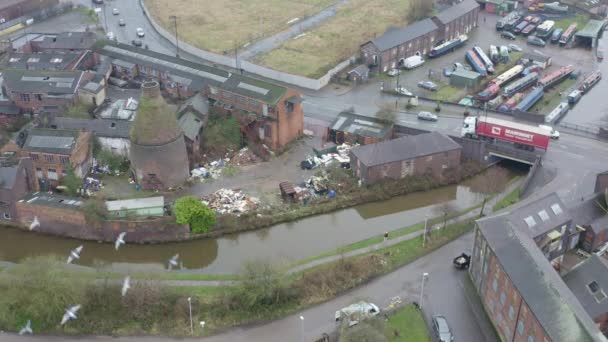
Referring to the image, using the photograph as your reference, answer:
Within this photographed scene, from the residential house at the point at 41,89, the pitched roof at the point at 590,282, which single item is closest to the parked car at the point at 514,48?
the pitched roof at the point at 590,282

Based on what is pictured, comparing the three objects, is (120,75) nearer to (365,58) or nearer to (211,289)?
(365,58)

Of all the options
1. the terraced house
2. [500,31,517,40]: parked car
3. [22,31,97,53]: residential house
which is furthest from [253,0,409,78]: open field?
[22,31,97,53]: residential house

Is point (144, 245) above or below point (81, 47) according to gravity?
below

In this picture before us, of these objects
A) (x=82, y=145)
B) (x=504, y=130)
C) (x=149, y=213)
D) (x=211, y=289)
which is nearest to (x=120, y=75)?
(x=82, y=145)

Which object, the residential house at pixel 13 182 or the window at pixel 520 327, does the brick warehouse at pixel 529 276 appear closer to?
the window at pixel 520 327

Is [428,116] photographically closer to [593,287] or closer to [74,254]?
[593,287]

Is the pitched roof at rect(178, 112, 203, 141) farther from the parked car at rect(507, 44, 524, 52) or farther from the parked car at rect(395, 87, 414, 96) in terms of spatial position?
the parked car at rect(507, 44, 524, 52)

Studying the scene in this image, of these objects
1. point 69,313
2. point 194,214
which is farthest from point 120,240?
point 69,313
